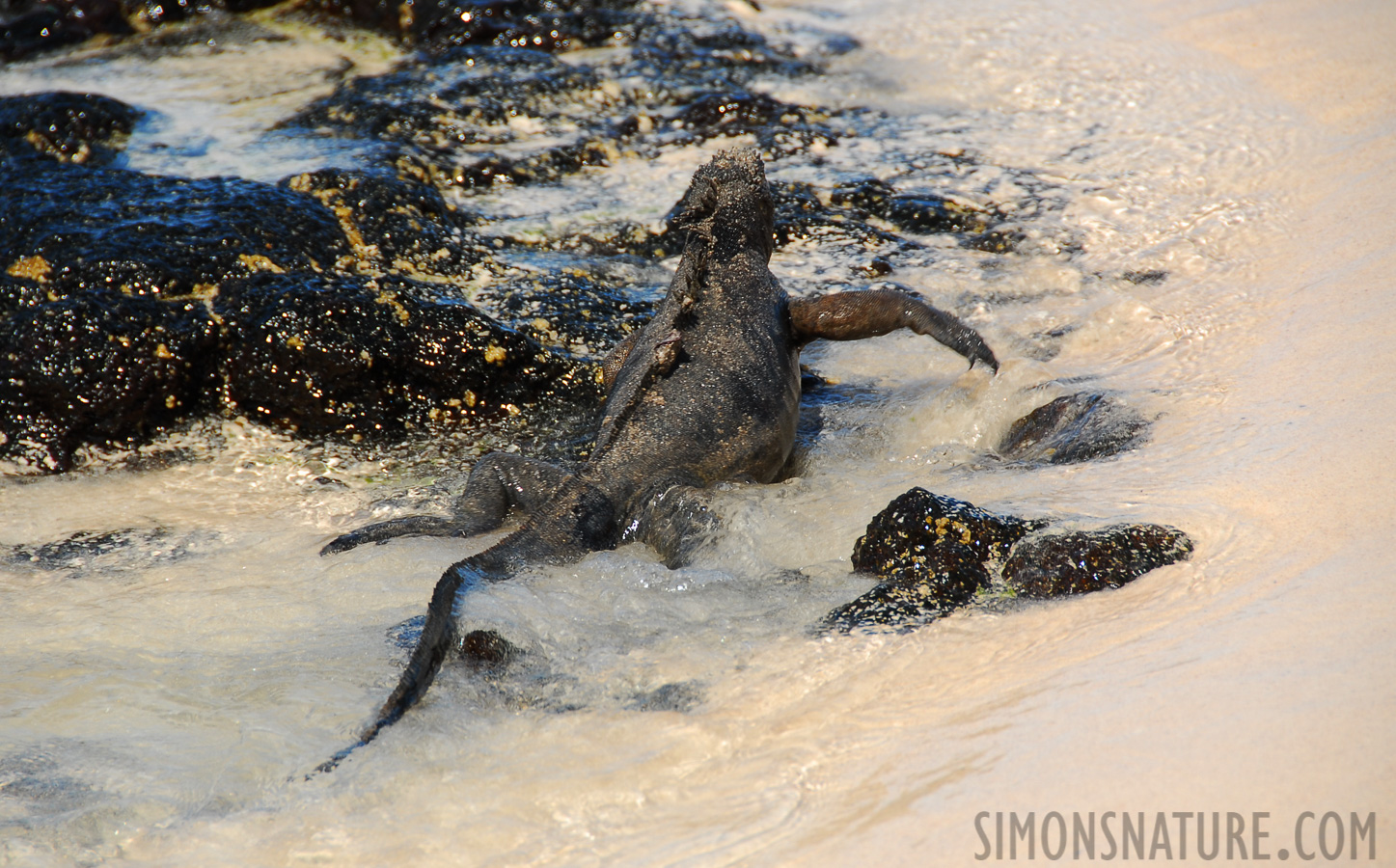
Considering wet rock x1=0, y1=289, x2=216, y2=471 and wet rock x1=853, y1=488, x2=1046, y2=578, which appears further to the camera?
wet rock x1=0, y1=289, x2=216, y2=471

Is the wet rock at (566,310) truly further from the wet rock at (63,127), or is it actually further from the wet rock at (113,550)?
the wet rock at (63,127)

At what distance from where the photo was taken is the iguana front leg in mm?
4863

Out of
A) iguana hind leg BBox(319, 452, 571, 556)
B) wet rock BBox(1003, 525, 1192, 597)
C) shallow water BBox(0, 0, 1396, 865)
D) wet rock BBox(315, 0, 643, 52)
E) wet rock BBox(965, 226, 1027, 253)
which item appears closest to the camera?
shallow water BBox(0, 0, 1396, 865)

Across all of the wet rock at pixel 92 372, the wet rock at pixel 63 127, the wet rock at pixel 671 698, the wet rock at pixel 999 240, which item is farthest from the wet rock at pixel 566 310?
the wet rock at pixel 63 127

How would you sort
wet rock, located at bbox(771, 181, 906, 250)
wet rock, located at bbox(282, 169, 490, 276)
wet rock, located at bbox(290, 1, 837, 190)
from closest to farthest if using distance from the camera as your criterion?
wet rock, located at bbox(282, 169, 490, 276), wet rock, located at bbox(771, 181, 906, 250), wet rock, located at bbox(290, 1, 837, 190)

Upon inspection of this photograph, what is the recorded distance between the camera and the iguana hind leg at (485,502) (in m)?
4.05

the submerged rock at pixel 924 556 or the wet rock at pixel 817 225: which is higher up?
the wet rock at pixel 817 225

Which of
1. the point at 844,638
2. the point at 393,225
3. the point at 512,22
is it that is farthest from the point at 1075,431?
the point at 512,22

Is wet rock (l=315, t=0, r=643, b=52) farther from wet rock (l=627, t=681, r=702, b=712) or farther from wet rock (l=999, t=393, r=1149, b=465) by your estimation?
wet rock (l=627, t=681, r=702, b=712)

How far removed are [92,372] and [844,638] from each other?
3.92 m

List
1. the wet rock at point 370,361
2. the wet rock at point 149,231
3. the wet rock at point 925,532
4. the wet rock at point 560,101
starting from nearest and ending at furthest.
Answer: the wet rock at point 925,532, the wet rock at point 370,361, the wet rock at point 149,231, the wet rock at point 560,101

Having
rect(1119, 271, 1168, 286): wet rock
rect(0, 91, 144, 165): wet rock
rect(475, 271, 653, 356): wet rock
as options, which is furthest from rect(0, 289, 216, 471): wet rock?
rect(1119, 271, 1168, 286): wet rock

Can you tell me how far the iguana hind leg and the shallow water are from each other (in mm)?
97

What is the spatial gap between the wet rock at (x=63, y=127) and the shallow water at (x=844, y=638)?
136 inches
